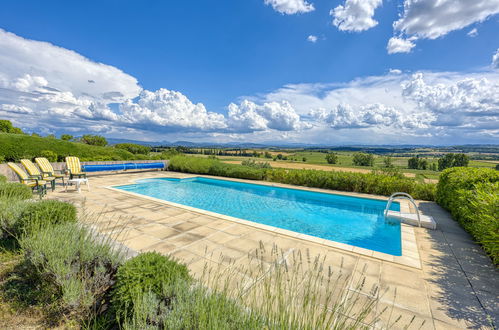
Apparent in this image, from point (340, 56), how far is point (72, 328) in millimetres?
14481

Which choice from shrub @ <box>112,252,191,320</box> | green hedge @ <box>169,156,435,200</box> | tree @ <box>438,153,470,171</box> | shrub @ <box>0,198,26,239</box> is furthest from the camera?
tree @ <box>438,153,470,171</box>

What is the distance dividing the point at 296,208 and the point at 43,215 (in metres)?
6.57

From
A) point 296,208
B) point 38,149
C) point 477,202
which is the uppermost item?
point 38,149

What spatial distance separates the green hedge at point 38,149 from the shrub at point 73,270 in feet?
44.2

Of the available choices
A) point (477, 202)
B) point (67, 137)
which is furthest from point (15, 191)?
point (67, 137)

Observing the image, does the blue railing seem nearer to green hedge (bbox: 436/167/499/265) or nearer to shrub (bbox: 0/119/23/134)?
green hedge (bbox: 436/167/499/265)

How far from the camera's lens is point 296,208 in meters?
7.52

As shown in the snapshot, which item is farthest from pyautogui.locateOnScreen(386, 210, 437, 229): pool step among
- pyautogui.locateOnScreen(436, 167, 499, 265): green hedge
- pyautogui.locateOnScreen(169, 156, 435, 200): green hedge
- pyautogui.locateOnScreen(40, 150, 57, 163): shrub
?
pyautogui.locateOnScreen(40, 150, 57, 163): shrub

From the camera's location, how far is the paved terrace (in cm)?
216

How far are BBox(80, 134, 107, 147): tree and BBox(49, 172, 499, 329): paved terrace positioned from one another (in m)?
21.1

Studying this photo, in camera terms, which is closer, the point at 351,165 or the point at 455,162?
the point at 455,162

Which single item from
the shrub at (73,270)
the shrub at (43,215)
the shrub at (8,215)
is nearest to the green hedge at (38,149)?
the shrub at (8,215)

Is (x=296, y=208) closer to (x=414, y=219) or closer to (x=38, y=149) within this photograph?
(x=414, y=219)

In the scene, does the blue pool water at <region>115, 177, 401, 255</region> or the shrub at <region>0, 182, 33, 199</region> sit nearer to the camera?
the shrub at <region>0, 182, 33, 199</region>
